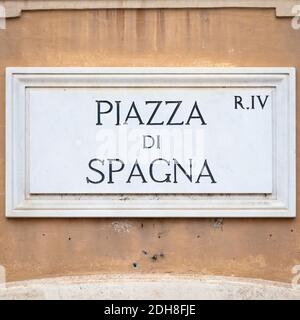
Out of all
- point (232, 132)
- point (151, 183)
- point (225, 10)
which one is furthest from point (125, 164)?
point (225, 10)

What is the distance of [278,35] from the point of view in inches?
374

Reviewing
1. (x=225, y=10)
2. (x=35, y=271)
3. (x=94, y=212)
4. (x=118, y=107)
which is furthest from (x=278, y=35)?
(x=35, y=271)

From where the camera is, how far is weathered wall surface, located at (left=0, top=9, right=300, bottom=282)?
948cm

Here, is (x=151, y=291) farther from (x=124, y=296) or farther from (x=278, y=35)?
(x=278, y=35)

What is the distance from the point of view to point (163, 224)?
9492 mm

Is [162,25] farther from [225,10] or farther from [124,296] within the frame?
[124,296]

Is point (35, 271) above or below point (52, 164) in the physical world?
below

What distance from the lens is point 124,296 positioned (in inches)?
369

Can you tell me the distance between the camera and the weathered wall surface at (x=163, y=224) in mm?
9477

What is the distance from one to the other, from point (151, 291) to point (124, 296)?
23cm

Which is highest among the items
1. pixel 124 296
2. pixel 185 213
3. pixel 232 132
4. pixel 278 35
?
pixel 278 35

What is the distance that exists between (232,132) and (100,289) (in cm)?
173

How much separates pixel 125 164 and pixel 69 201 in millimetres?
571

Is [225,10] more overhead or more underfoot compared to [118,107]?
more overhead
